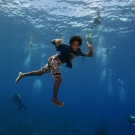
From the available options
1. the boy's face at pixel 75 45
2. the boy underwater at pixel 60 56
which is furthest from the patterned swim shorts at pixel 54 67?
the boy's face at pixel 75 45

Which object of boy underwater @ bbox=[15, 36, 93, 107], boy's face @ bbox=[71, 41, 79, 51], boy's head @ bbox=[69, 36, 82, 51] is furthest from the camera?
boy underwater @ bbox=[15, 36, 93, 107]

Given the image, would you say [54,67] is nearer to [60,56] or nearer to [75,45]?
[60,56]

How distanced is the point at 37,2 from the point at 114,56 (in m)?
24.8

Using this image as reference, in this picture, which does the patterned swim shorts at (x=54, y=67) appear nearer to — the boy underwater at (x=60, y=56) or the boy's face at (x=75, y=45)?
the boy underwater at (x=60, y=56)

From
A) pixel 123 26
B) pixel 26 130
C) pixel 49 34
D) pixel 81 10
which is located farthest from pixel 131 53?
pixel 26 130

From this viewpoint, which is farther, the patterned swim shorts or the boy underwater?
the patterned swim shorts

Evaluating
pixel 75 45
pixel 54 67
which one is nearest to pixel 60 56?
pixel 54 67

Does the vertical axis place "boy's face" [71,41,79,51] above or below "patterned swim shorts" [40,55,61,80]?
above

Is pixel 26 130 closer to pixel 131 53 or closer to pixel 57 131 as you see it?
pixel 57 131

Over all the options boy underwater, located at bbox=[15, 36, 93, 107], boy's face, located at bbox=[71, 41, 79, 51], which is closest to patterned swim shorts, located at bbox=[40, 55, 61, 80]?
boy underwater, located at bbox=[15, 36, 93, 107]

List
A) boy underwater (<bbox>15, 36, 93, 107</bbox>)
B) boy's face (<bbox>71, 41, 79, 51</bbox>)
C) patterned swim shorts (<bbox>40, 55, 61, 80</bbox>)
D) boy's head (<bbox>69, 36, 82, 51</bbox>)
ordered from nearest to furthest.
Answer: boy's head (<bbox>69, 36, 82, 51</bbox>) → boy's face (<bbox>71, 41, 79, 51</bbox>) → boy underwater (<bbox>15, 36, 93, 107</bbox>) → patterned swim shorts (<bbox>40, 55, 61, 80</bbox>)

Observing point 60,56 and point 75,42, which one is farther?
point 60,56

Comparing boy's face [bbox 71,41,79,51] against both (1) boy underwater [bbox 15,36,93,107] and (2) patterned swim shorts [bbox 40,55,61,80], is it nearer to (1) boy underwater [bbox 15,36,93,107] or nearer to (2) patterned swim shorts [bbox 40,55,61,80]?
(1) boy underwater [bbox 15,36,93,107]

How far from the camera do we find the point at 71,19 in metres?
24.1
